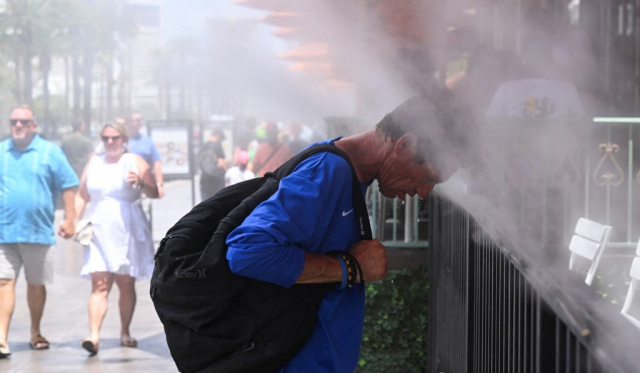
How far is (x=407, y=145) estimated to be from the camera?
2436 mm


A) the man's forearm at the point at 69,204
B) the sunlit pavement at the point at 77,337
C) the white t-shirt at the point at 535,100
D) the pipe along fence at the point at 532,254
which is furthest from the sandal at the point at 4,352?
the white t-shirt at the point at 535,100

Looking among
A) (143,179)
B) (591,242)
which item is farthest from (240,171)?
(591,242)

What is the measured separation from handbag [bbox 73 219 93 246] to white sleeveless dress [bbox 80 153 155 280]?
0.03m

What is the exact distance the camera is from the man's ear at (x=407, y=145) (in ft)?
7.97

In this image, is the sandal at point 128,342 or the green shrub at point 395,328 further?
the sandal at point 128,342

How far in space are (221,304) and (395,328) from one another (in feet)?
11.6

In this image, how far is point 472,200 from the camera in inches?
130

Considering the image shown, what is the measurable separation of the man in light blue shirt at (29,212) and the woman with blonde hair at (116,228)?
24 centimetres

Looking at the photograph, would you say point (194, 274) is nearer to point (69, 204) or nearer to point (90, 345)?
point (90, 345)

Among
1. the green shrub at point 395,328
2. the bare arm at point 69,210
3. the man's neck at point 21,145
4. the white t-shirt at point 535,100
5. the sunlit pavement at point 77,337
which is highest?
the white t-shirt at point 535,100

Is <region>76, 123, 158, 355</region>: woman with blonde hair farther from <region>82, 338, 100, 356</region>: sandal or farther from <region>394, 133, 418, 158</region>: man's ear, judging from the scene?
<region>394, 133, 418, 158</region>: man's ear

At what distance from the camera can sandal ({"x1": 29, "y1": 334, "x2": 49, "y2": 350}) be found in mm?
7301

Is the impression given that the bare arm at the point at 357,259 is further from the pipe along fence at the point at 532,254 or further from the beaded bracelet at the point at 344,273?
the pipe along fence at the point at 532,254

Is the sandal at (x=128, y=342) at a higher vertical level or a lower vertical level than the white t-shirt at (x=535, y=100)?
lower
